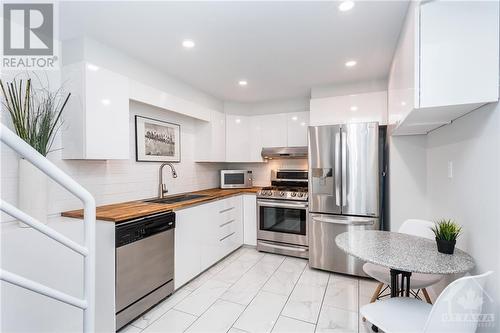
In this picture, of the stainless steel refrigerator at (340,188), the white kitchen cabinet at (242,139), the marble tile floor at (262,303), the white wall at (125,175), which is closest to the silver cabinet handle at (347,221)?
the stainless steel refrigerator at (340,188)

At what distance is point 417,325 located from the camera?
4.18ft

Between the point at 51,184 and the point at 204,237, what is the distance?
61.4 inches

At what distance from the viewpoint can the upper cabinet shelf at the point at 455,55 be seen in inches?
47.8

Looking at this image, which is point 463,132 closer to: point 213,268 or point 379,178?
point 379,178

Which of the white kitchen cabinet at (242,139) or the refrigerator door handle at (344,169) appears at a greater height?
the white kitchen cabinet at (242,139)

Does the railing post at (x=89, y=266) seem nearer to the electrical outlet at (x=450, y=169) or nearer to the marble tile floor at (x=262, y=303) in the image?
the marble tile floor at (x=262, y=303)

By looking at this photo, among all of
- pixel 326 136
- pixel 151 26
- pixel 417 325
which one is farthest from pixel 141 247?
pixel 326 136

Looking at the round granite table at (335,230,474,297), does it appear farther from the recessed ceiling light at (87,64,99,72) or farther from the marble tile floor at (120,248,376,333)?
the recessed ceiling light at (87,64,99,72)

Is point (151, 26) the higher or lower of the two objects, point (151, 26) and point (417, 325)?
the higher

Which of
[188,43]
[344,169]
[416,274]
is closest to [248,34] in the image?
[188,43]

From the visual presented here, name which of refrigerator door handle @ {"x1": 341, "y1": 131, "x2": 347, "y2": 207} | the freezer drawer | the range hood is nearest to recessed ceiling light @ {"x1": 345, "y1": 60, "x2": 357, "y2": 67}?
refrigerator door handle @ {"x1": 341, "y1": 131, "x2": 347, "y2": 207}

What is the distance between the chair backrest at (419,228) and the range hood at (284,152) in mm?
1825

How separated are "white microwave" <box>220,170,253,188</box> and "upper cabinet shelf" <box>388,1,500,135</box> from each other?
10.1ft

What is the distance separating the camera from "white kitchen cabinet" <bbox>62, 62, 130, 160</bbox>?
2009 mm
